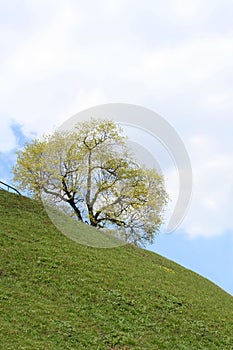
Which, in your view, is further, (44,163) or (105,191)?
(44,163)

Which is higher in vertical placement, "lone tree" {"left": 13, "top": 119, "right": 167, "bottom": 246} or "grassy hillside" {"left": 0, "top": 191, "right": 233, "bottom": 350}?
"lone tree" {"left": 13, "top": 119, "right": 167, "bottom": 246}

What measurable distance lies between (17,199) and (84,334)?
20515 mm

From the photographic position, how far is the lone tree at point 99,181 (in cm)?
4116

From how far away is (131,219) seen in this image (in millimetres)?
42312

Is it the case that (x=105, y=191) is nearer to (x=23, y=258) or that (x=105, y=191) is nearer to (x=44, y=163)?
(x=44, y=163)

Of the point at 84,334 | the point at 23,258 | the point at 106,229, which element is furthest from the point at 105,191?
the point at 84,334

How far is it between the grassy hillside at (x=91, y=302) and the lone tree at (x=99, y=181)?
12.7 metres

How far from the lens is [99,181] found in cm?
4116

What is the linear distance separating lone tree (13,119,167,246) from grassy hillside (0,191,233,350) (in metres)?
12.7

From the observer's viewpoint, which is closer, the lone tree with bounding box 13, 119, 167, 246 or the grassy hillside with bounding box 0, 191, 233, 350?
the grassy hillside with bounding box 0, 191, 233, 350

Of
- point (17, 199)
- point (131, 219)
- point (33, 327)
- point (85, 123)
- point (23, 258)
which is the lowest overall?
point (33, 327)

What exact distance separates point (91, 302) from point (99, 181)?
22.9 m

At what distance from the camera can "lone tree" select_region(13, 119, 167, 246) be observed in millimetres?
41156

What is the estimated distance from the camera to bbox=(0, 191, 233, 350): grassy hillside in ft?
51.1
